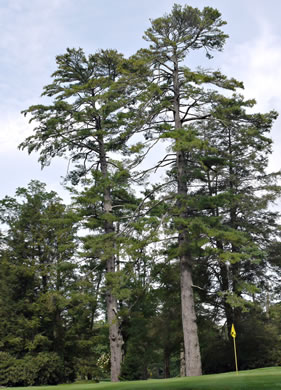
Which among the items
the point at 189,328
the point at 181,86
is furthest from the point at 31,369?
the point at 181,86

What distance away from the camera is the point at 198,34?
739 inches

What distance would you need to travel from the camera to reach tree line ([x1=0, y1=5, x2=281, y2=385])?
17.2 m

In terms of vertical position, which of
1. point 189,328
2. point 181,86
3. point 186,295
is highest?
point 181,86

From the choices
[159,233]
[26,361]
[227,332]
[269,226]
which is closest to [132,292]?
[159,233]

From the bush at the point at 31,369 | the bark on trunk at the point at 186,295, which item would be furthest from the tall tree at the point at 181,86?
the bush at the point at 31,369

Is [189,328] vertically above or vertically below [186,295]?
below

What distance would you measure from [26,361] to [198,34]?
1836 centimetres

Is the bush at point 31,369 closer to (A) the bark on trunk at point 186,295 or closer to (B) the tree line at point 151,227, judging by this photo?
(B) the tree line at point 151,227

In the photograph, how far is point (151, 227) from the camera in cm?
1698

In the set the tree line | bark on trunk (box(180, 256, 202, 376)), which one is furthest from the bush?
bark on trunk (box(180, 256, 202, 376))

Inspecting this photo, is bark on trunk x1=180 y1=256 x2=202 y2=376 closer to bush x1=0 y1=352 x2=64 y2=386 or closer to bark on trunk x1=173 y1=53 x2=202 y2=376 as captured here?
bark on trunk x1=173 y1=53 x2=202 y2=376

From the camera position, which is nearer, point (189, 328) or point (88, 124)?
point (189, 328)

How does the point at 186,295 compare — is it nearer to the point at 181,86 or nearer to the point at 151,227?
the point at 151,227

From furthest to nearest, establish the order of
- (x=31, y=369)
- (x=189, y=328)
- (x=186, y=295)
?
(x=31, y=369) < (x=186, y=295) < (x=189, y=328)
